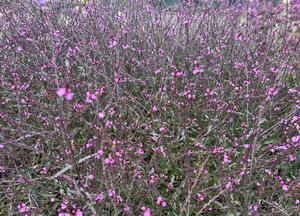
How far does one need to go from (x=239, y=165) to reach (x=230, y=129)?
42 cm

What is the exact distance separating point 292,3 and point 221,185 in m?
3.44

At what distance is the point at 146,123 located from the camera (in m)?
2.53

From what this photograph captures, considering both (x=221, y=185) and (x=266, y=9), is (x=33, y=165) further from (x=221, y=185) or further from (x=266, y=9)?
(x=266, y=9)

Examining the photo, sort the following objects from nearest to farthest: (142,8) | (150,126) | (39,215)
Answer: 1. (39,215)
2. (150,126)
3. (142,8)

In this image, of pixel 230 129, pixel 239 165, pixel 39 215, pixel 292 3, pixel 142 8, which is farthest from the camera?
pixel 292 3

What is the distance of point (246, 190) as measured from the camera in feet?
6.86

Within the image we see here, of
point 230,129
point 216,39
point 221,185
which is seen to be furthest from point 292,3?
point 221,185

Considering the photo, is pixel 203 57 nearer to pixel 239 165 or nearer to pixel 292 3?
pixel 239 165

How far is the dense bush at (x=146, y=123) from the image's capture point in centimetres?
203

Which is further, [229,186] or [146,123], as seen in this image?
[146,123]

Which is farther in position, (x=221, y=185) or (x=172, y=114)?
(x=172, y=114)

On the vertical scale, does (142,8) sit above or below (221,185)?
above

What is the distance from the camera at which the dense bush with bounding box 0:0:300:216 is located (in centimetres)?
203

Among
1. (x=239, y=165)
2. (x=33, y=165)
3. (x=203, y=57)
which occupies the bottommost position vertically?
(x=33, y=165)
